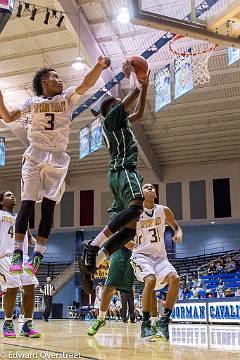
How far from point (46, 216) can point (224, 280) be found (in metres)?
14.9

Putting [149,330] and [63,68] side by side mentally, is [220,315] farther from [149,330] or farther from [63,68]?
[63,68]

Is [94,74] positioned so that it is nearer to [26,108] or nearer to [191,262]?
[26,108]

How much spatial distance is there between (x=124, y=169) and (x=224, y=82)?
13.7m

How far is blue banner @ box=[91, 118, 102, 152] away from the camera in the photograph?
50.5 ft

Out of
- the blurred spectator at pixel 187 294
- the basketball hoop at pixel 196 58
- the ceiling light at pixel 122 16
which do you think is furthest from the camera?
the blurred spectator at pixel 187 294

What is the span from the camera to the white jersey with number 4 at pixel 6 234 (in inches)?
224

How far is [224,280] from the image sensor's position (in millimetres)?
17969

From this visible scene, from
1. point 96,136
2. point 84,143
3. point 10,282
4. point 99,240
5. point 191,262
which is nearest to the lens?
point 99,240

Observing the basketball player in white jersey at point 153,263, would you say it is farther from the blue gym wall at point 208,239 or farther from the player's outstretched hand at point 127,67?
the blue gym wall at point 208,239

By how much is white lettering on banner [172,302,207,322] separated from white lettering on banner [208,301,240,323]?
176 mm

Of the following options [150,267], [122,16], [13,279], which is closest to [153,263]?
[150,267]

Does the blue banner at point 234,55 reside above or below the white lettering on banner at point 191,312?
above

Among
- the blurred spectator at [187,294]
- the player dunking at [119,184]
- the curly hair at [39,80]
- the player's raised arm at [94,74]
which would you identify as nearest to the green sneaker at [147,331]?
the player dunking at [119,184]

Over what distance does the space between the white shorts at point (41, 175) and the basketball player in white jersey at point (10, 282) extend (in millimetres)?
1311
